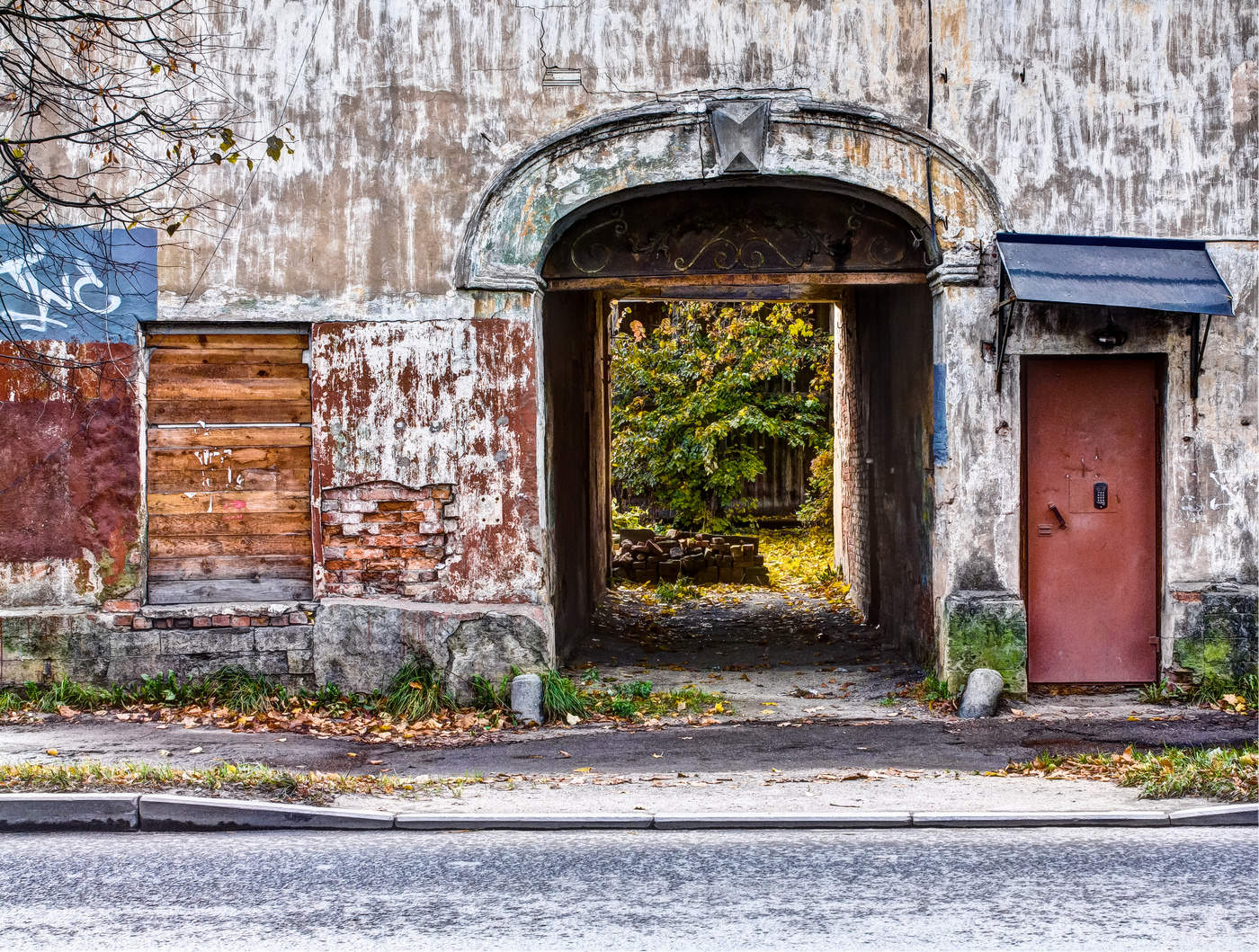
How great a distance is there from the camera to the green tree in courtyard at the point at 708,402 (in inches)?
695

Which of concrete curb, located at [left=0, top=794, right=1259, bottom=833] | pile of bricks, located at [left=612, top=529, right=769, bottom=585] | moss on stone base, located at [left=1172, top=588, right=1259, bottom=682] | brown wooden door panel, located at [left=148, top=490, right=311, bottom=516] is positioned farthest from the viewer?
pile of bricks, located at [left=612, top=529, right=769, bottom=585]

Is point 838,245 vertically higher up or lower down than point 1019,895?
higher up

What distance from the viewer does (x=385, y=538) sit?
8.02 metres

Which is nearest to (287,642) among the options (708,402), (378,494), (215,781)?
(378,494)

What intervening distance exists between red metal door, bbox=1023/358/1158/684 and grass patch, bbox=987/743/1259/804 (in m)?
1.65

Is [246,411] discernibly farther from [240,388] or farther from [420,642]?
[420,642]

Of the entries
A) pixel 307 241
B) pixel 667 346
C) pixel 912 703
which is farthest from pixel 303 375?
pixel 667 346

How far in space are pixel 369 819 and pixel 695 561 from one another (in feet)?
34.5

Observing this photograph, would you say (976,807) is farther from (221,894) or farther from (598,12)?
(598,12)

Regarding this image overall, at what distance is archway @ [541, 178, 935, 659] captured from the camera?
8461mm

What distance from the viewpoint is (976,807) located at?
550 centimetres

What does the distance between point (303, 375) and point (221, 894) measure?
450cm

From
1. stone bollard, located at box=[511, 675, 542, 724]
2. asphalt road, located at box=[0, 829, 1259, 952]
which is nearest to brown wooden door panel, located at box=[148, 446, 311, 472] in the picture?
stone bollard, located at box=[511, 675, 542, 724]

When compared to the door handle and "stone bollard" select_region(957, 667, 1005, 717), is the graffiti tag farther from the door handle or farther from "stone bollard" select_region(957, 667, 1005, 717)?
the door handle
